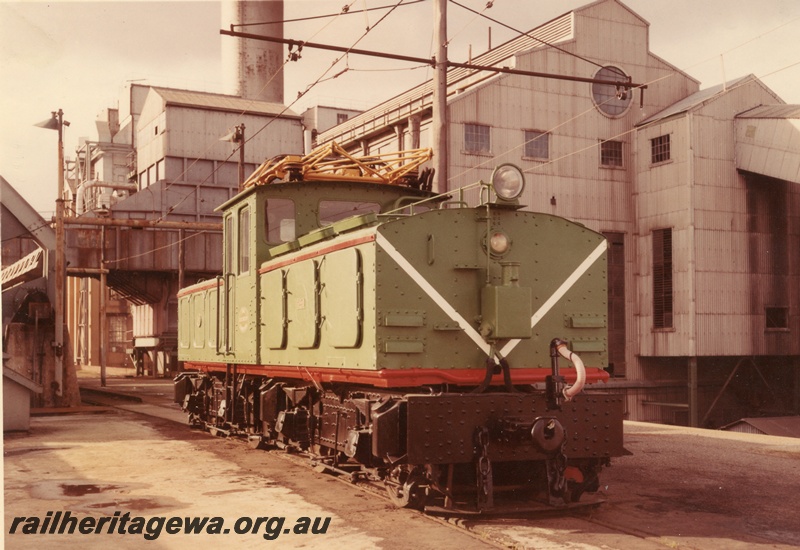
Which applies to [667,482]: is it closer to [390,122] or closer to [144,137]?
[390,122]

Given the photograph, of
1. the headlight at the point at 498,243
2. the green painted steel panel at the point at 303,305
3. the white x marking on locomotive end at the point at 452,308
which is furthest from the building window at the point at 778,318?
the headlight at the point at 498,243

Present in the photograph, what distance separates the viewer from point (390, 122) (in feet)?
110

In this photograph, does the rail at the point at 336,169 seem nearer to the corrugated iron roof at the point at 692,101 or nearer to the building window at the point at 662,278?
the building window at the point at 662,278

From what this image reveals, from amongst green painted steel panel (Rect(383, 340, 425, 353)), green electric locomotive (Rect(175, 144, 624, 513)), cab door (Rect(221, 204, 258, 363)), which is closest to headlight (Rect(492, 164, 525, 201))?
green electric locomotive (Rect(175, 144, 624, 513))

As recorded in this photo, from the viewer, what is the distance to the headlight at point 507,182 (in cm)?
816

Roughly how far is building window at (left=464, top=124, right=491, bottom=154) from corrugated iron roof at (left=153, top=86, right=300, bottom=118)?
20.4 meters

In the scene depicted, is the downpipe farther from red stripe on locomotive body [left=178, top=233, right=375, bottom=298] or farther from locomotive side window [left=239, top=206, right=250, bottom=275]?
locomotive side window [left=239, top=206, right=250, bottom=275]

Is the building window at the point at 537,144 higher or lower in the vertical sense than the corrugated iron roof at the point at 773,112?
lower

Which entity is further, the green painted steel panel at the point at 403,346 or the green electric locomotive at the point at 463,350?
the green painted steel panel at the point at 403,346

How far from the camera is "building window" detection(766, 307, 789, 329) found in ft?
107

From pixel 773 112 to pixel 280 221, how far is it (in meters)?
24.5

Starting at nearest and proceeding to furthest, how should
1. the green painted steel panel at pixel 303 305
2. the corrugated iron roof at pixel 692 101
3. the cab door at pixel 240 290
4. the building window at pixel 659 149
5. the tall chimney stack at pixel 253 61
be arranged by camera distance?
the green painted steel panel at pixel 303 305 → the cab door at pixel 240 290 → the corrugated iron roof at pixel 692 101 → the building window at pixel 659 149 → the tall chimney stack at pixel 253 61

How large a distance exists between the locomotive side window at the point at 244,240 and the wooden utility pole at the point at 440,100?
10.7ft

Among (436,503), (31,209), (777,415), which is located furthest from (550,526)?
(777,415)
